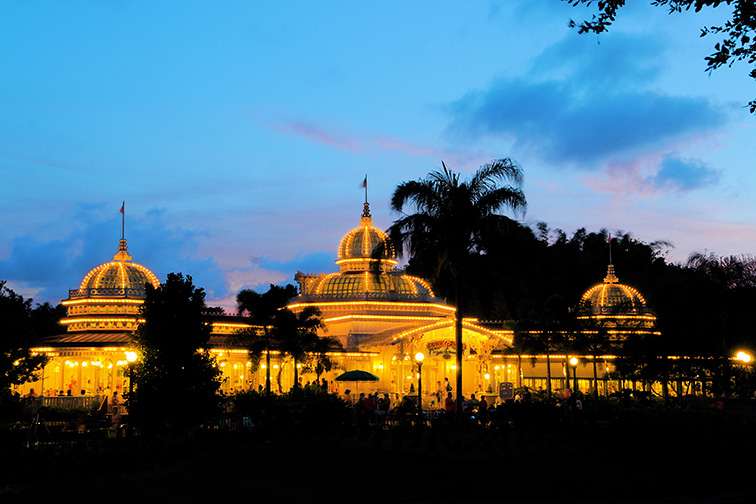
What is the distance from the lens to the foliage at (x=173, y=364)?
25.5 m

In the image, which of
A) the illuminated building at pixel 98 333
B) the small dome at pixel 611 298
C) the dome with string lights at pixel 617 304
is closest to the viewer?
the illuminated building at pixel 98 333

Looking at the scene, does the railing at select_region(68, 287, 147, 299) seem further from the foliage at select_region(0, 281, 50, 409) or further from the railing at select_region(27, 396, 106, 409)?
the foliage at select_region(0, 281, 50, 409)

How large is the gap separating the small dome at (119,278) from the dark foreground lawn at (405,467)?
102 ft

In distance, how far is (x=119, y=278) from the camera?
5466cm

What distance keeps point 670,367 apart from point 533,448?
1865cm

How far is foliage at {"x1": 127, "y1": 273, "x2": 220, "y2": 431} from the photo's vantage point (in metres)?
25.5

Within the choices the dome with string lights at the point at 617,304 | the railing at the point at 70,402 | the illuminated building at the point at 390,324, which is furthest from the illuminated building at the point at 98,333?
the dome with string lights at the point at 617,304

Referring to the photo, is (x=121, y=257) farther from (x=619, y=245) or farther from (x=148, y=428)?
(x=619, y=245)

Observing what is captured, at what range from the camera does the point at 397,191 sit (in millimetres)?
32969

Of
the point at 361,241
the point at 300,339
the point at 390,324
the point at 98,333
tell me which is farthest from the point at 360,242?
the point at 98,333

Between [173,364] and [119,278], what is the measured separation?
30.2 meters

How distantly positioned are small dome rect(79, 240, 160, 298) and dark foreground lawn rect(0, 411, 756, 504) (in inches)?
1225

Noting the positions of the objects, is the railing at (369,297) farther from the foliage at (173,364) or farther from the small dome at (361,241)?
the foliage at (173,364)

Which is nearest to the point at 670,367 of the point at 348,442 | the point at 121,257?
the point at 348,442
